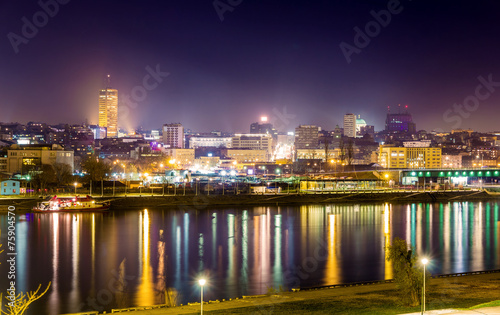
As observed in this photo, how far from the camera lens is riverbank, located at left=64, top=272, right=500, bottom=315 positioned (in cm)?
814

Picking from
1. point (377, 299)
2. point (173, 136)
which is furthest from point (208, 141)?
point (377, 299)

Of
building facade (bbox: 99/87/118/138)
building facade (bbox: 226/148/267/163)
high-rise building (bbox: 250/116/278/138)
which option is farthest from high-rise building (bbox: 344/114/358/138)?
building facade (bbox: 99/87/118/138)

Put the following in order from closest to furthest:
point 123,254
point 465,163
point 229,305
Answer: point 229,305
point 123,254
point 465,163

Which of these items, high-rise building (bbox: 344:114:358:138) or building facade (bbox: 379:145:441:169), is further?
high-rise building (bbox: 344:114:358:138)

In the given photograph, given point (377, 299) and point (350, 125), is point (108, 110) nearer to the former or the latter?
point (350, 125)

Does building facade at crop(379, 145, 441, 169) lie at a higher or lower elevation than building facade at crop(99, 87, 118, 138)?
lower

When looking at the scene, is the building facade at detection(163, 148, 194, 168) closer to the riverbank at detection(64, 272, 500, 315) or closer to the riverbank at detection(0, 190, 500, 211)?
the riverbank at detection(0, 190, 500, 211)

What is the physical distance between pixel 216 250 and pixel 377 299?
25.2 feet

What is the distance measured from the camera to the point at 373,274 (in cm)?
1229

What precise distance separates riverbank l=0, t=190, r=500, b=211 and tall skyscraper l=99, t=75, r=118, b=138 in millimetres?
105081

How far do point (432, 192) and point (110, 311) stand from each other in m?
26.7

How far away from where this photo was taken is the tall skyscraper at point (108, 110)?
13012cm

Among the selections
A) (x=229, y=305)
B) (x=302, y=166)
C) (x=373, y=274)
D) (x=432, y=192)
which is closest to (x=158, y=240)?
(x=373, y=274)

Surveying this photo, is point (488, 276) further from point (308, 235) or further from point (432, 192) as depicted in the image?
point (432, 192)
